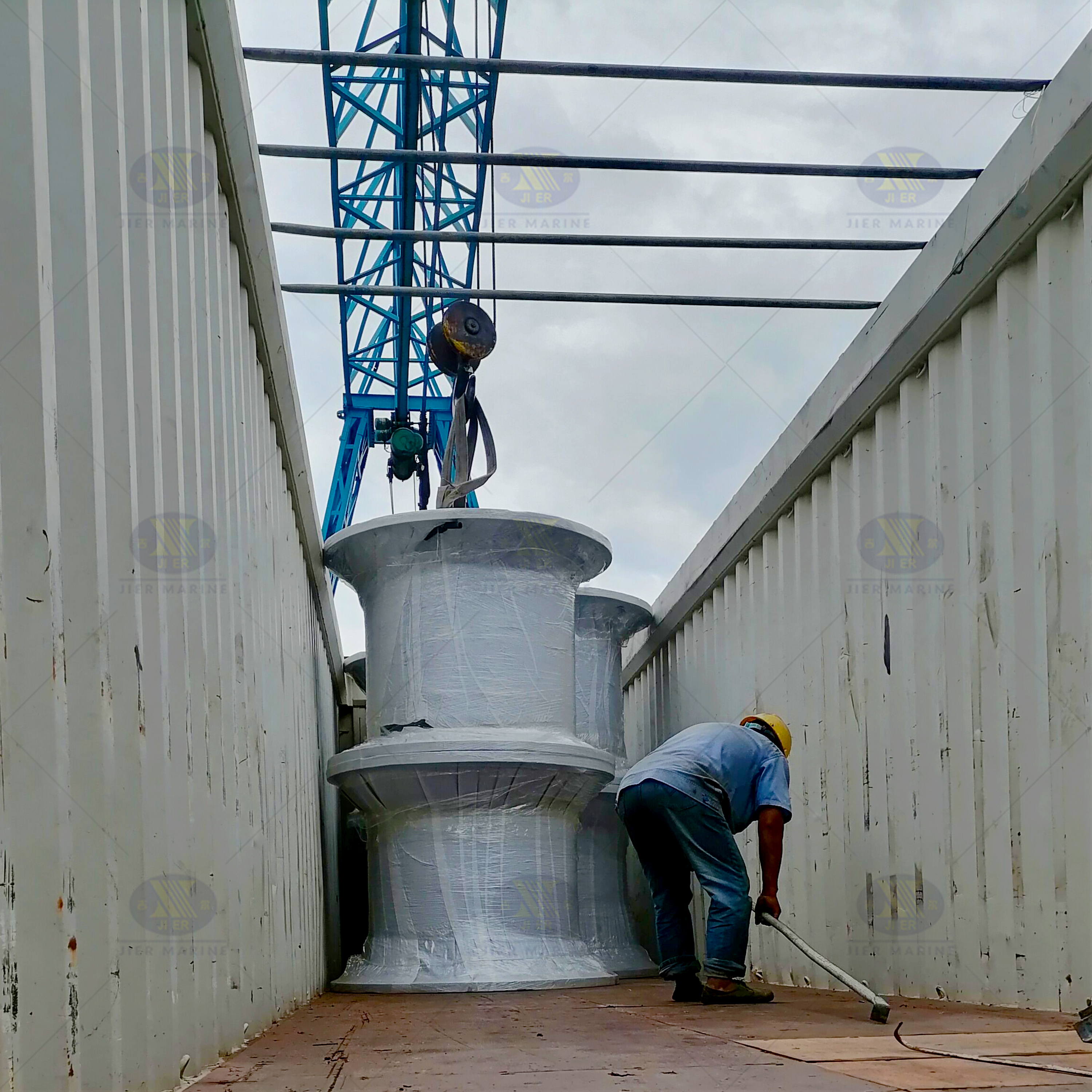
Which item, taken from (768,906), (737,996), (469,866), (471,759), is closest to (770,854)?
(768,906)

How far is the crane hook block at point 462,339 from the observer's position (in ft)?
23.8

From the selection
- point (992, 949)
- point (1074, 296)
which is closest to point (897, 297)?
point (1074, 296)

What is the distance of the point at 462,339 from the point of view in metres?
7.25

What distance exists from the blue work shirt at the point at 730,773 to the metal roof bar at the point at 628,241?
2961 millimetres

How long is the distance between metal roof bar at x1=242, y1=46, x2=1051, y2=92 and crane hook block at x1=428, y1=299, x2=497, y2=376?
1574 mm

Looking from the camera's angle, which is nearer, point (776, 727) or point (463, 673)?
point (776, 727)

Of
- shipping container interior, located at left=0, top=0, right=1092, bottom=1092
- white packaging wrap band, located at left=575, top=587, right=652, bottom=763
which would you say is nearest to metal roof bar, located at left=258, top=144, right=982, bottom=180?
shipping container interior, located at left=0, top=0, right=1092, bottom=1092

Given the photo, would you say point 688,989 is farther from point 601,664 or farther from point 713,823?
point 601,664

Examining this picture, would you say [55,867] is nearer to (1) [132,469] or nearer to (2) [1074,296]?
(1) [132,469]

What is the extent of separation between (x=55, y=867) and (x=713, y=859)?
3.50m

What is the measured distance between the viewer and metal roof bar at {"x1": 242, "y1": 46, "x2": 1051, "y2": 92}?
5.74 m

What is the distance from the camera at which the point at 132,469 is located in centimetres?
225

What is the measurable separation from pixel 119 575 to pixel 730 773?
10.8ft

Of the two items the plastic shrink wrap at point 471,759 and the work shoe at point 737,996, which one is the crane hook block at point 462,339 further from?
the work shoe at point 737,996
